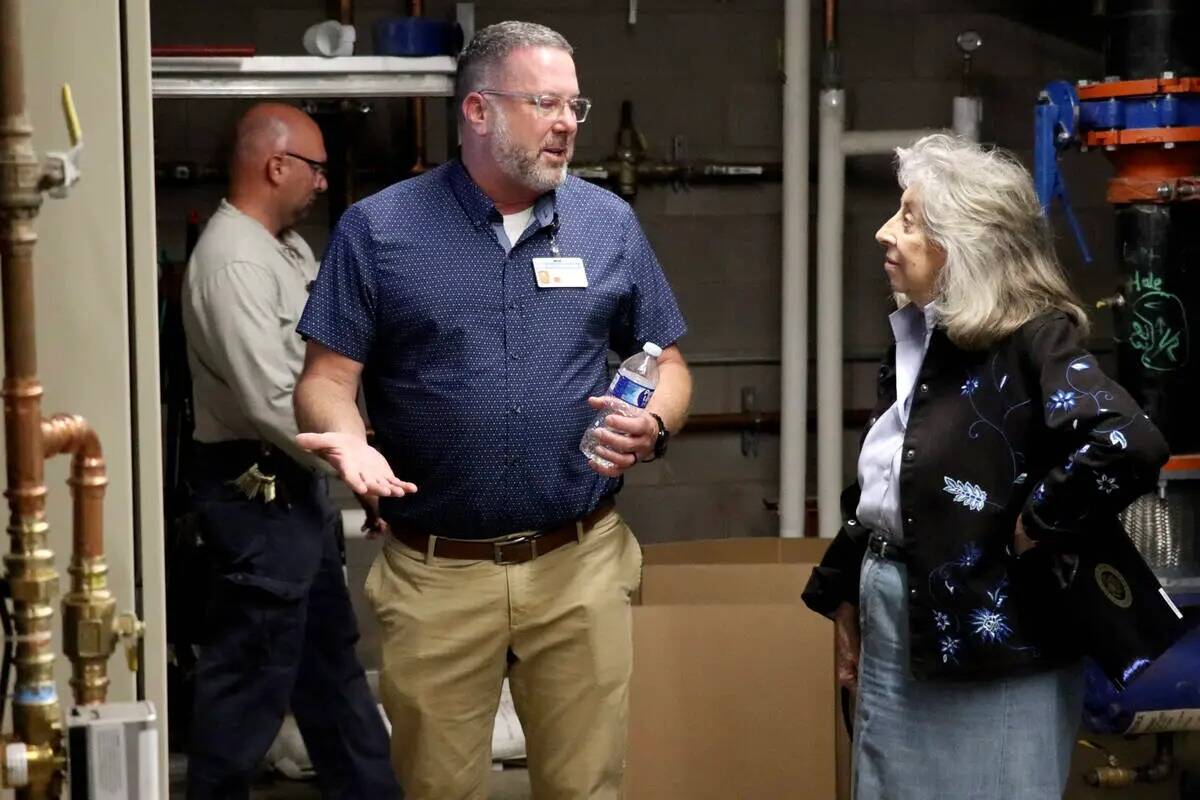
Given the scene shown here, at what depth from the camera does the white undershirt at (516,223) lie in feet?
8.43

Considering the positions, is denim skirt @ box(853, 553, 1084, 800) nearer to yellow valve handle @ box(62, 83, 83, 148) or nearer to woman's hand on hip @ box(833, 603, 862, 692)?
woman's hand on hip @ box(833, 603, 862, 692)

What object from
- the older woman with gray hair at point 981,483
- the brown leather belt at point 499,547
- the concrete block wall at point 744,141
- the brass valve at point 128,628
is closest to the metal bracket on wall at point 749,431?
the concrete block wall at point 744,141

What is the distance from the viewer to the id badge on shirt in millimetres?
2535

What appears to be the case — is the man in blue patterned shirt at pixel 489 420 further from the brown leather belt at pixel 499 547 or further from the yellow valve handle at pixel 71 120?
the yellow valve handle at pixel 71 120

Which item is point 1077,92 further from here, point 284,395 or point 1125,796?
point 284,395

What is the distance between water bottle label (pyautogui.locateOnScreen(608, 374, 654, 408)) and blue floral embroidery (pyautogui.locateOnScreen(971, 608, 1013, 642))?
22.6 inches

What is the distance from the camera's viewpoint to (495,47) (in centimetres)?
260

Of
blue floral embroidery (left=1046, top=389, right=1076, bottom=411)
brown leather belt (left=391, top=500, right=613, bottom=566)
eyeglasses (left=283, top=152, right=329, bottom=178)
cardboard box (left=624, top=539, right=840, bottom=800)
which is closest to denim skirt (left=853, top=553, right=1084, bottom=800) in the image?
blue floral embroidery (left=1046, top=389, right=1076, bottom=411)

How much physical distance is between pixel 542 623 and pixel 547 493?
0.66 feet

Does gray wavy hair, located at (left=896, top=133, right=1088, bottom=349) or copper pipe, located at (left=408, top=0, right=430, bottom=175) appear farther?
copper pipe, located at (left=408, top=0, right=430, bottom=175)

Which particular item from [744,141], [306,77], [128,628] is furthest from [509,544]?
[744,141]

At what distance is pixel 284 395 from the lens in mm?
3199

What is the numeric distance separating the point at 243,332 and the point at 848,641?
1337 millimetres

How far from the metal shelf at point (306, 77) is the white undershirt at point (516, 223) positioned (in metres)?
1.19
